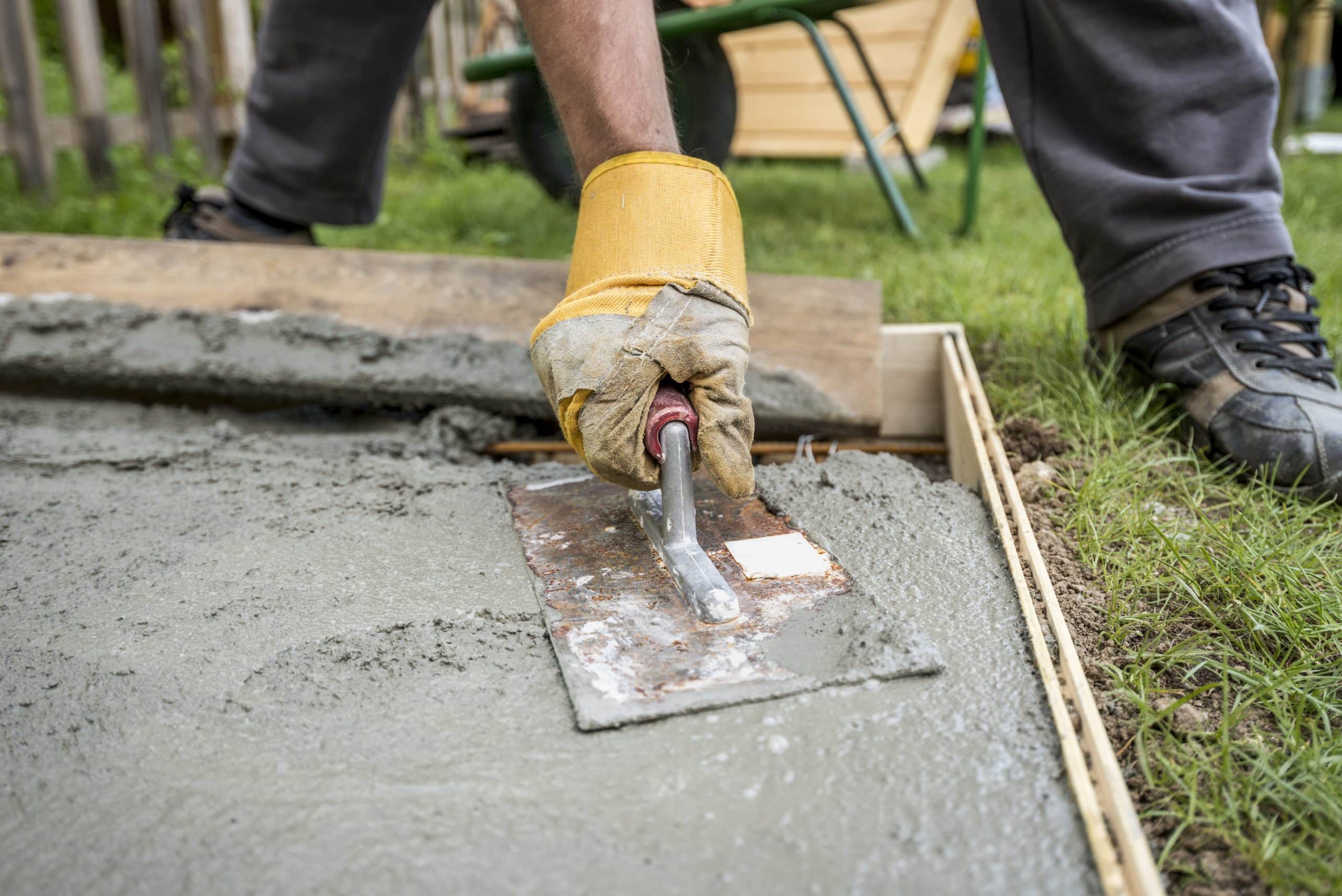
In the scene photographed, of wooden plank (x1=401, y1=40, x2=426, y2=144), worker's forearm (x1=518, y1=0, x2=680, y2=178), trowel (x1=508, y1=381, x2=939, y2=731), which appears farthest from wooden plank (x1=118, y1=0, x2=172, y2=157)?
trowel (x1=508, y1=381, x2=939, y2=731)

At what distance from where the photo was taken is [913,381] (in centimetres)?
185

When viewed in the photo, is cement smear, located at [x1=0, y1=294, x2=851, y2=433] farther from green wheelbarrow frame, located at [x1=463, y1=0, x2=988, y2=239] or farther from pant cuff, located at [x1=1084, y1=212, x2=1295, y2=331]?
green wheelbarrow frame, located at [x1=463, y1=0, x2=988, y2=239]

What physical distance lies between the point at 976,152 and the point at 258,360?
2.24 m

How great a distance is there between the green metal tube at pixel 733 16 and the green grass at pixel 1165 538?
2.09 ft

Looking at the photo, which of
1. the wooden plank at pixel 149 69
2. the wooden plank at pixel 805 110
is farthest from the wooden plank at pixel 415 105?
the wooden plank at pixel 805 110

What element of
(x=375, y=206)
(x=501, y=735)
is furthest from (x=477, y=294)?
(x=501, y=735)

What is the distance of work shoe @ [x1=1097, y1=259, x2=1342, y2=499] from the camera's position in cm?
139

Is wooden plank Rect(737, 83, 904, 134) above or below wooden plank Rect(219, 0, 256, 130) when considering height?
below

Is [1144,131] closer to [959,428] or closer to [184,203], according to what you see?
[959,428]

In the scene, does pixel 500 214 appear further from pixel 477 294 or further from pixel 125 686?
pixel 125 686

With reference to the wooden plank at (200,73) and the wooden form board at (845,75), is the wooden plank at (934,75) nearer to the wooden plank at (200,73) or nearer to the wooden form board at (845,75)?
the wooden form board at (845,75)

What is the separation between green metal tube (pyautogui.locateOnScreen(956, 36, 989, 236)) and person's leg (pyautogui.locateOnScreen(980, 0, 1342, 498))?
137 cm

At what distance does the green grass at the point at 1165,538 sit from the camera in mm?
848

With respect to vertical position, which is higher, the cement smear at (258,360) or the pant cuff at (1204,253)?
the pant cuff at (1204,253)
